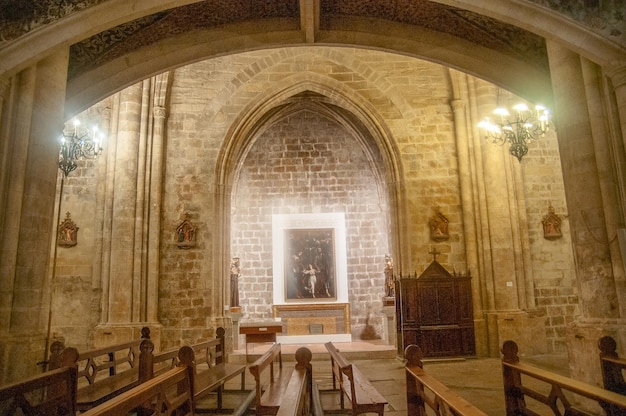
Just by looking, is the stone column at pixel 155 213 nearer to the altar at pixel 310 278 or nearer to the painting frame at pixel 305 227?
the altar at pixel 310 278

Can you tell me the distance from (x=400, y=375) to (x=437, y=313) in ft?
7.16

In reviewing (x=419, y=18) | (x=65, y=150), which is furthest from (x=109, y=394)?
(x=419, y=18)

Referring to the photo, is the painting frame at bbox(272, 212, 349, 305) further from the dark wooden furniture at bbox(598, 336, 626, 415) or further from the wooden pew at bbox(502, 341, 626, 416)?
the dark wooden furniture at bbox(598, 336, 626, 415)

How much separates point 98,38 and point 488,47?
487cm

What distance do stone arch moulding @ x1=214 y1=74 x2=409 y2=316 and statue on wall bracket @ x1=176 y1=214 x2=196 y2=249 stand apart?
0.56 meters

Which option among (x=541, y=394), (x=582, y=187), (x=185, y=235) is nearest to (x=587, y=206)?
(x=582, y=187)

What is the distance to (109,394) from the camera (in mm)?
4359

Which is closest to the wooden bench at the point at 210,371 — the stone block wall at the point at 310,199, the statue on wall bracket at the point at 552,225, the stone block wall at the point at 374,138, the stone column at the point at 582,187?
the stone block wall at the point at 374,138

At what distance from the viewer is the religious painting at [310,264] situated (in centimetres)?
1399

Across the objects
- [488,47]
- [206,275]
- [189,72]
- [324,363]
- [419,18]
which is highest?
[189,72]

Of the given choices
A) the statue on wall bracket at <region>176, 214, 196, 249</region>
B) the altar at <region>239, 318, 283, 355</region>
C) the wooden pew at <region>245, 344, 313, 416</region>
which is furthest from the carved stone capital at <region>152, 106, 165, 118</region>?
the wooden pew at <region>245, 344, 313, 416</region>

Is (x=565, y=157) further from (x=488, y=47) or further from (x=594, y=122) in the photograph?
(x=488, y=47)

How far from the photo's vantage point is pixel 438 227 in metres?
10.1

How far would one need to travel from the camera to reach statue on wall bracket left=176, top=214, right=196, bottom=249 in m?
10.2
